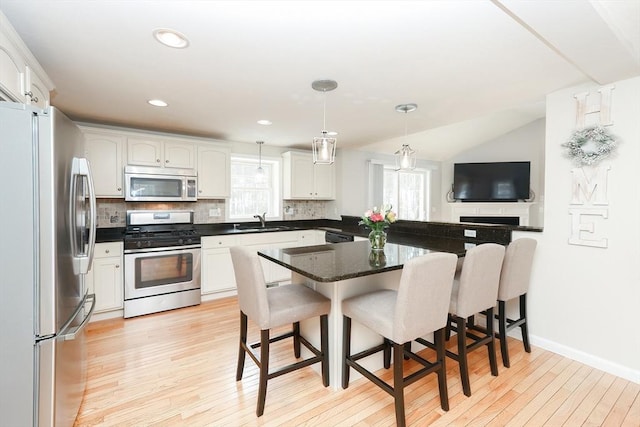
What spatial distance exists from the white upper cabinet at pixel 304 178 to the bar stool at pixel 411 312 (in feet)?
9.87

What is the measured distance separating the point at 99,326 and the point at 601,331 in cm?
457

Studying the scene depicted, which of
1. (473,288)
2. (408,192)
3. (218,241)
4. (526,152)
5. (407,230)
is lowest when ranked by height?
(473,288)

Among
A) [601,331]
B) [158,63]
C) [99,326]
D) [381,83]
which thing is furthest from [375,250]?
[99,326]

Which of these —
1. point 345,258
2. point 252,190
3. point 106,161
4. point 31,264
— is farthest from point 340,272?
point 252,190

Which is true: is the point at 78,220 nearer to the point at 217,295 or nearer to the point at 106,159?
the point at 106,159

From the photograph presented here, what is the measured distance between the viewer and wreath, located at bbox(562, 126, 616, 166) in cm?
222

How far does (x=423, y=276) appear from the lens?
5.44ft

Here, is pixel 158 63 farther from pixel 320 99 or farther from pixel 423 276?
pixel 423 276

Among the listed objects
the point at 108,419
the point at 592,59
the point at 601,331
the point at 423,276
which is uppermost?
the point at 592,59

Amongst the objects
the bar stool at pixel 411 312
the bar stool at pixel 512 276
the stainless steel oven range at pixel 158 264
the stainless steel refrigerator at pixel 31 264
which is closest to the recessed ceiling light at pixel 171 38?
the stainless steel refrigerator at pixel 31 264

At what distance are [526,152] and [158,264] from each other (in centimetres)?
671

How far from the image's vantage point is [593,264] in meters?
2.34

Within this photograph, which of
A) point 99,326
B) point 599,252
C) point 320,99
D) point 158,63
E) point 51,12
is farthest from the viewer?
point 99,326

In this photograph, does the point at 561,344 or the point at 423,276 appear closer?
the point at 423,276
